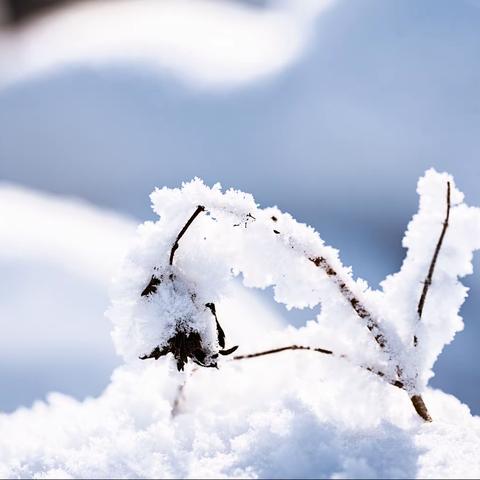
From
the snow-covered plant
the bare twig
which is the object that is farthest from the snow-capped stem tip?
the bare twig

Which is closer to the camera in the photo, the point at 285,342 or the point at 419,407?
the point at 419,407

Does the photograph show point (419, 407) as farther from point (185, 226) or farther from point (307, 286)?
point (185, 226)

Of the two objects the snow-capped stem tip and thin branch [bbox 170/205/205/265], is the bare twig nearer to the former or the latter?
thin branch [bbox 170/205/205/265]

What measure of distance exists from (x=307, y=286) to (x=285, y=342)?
15 cm

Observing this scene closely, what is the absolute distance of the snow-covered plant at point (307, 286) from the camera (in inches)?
42.3

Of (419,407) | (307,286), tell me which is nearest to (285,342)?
(307,286)

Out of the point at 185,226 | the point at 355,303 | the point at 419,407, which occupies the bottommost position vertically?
the point at 419,407

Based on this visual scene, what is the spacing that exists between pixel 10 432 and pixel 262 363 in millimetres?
525

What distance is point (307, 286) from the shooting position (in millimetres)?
1128

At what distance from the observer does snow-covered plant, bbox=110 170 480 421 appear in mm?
1073

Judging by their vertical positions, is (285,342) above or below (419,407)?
above

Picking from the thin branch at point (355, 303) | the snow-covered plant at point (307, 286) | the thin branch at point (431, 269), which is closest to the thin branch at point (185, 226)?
the snow-covered plant at point (307, 286)

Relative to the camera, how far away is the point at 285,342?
122 cm

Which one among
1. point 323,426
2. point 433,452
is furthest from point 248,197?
point 433,452
